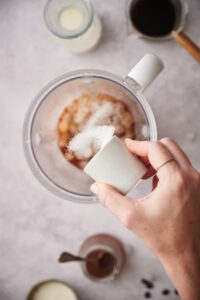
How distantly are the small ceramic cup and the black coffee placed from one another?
12.7 inches

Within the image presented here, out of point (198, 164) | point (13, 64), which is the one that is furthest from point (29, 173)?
point (198, 164)

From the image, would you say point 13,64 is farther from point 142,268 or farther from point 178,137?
point 142,268

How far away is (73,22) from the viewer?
38.6 inches

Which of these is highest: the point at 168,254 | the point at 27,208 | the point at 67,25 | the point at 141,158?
the point at 67,25

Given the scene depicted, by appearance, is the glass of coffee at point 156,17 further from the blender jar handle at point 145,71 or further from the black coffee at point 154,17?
the blender jar handle at point 145,71

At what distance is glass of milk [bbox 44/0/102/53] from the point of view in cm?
97

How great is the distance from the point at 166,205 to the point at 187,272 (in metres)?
0.13

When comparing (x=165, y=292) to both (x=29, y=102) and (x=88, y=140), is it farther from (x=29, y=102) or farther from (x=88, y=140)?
(x=29, y=102)

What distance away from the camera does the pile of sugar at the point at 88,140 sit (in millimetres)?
918

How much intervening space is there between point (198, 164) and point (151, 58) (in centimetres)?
25

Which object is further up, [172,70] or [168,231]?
[172,70]

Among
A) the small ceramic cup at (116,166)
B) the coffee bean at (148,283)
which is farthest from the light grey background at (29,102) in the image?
the small ceramic cup at (116,166)

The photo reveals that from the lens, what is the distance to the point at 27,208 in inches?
40.0

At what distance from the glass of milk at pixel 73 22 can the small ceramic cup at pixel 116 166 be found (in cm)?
Answer: 31
